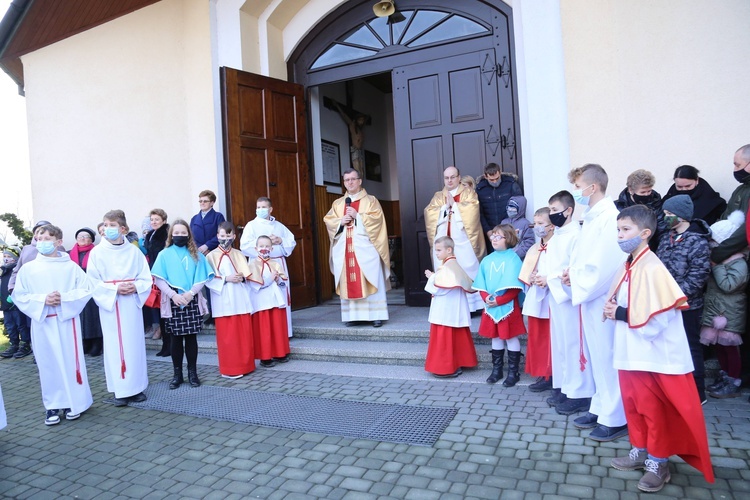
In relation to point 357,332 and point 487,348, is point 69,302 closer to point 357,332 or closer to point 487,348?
point 357,332

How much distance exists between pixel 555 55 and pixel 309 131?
4.28m

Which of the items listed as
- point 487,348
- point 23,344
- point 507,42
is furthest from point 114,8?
point 487,348

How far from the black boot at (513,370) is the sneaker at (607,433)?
1.17m

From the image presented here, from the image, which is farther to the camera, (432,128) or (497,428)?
(432,128)

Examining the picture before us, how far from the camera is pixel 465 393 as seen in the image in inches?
183

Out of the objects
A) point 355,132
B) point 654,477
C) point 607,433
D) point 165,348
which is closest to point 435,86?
point 355,132

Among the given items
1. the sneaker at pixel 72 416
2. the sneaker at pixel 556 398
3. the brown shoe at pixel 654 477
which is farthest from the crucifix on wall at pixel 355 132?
the brown shoe at pixel 654 477

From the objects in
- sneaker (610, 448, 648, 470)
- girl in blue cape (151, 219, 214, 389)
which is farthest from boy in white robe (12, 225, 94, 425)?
sneaker (610, 448, 648, 470)

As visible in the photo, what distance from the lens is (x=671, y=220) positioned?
380 cm

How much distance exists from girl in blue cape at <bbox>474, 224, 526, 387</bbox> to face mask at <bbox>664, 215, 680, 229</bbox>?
1322 millimetres

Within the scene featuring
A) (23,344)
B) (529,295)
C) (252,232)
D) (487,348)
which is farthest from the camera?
(23,344)

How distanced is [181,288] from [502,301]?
10.4 feet

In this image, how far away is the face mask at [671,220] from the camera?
3795 mm

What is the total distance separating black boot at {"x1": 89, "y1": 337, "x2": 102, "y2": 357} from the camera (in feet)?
24.7
